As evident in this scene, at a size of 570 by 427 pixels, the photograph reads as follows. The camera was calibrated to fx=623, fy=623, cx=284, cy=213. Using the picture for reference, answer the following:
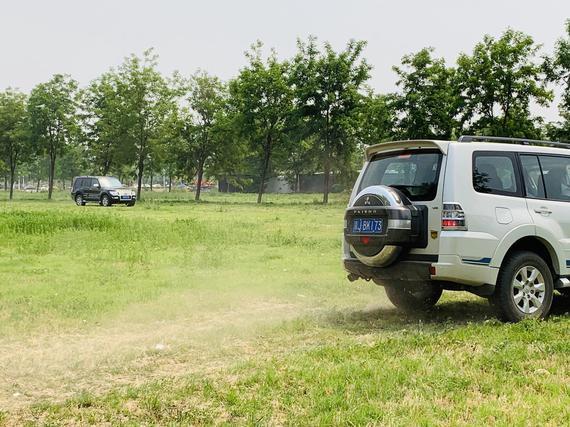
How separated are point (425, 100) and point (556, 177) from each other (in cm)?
2976

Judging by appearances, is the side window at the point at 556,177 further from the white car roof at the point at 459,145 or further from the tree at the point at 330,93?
the tree at the point at 330,93

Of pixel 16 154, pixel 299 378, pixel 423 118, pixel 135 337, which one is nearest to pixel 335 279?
pixel 135 337

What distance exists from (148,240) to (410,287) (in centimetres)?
924

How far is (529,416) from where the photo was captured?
3.98 metres

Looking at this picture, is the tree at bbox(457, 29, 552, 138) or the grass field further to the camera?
the tree at bbox(457, 29, 552, 138)

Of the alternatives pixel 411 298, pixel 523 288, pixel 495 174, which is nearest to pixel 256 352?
pixel 411 298

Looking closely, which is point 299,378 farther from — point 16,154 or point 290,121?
point 16,154

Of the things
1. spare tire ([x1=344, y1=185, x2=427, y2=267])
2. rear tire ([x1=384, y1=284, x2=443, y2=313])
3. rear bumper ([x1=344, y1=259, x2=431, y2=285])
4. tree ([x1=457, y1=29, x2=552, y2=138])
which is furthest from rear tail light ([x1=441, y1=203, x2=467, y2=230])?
tree ([x1=457, y1=29, x2=552, y2=138])

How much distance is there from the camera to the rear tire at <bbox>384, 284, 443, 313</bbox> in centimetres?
807

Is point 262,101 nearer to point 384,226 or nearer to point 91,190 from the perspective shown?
point 91,190

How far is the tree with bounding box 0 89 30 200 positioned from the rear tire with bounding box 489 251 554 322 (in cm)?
4806

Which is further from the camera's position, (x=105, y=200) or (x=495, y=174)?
(x=105, y=200)

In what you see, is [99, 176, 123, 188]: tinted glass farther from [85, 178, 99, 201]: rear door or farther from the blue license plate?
the blue license plate

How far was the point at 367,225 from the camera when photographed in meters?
7.00
